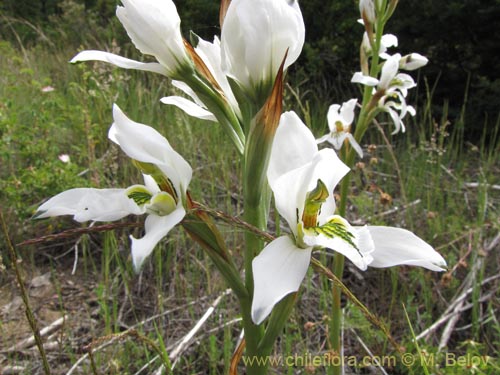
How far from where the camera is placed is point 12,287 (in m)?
2.55

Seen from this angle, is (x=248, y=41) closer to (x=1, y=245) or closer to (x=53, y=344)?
(x=53, y=344)

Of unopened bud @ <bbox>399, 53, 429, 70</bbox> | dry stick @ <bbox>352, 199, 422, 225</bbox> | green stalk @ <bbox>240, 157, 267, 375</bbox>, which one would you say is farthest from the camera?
dry stick @ <bbox>352, 199, 422, 225</bbox>

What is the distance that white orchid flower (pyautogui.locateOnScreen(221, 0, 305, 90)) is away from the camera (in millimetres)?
861

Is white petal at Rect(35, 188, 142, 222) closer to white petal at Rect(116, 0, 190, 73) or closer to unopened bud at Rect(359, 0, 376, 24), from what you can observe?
white petal at Rect(116, 0, 190, 73)

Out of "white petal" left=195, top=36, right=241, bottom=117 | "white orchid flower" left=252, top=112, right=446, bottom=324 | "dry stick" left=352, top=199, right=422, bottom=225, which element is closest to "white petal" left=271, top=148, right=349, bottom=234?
"white orchid flower" left=252, top=112, right=446, bottom=324

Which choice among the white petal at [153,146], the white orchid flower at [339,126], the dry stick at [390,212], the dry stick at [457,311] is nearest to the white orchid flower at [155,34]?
the white petal at [153,146]

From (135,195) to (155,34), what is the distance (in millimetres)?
346

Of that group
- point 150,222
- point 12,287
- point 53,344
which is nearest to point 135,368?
point 53,344

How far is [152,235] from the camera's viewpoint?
826mm

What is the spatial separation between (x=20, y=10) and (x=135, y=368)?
16094 mm

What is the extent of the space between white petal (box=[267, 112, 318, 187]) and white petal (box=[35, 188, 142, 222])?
0.29m

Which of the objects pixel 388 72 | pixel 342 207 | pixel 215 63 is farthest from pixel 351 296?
pixel 388 72

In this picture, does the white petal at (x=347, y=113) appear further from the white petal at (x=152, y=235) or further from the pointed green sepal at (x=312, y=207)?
the white petal at (x=152, y=235)

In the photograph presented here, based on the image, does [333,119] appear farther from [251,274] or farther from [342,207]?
[251,274]
